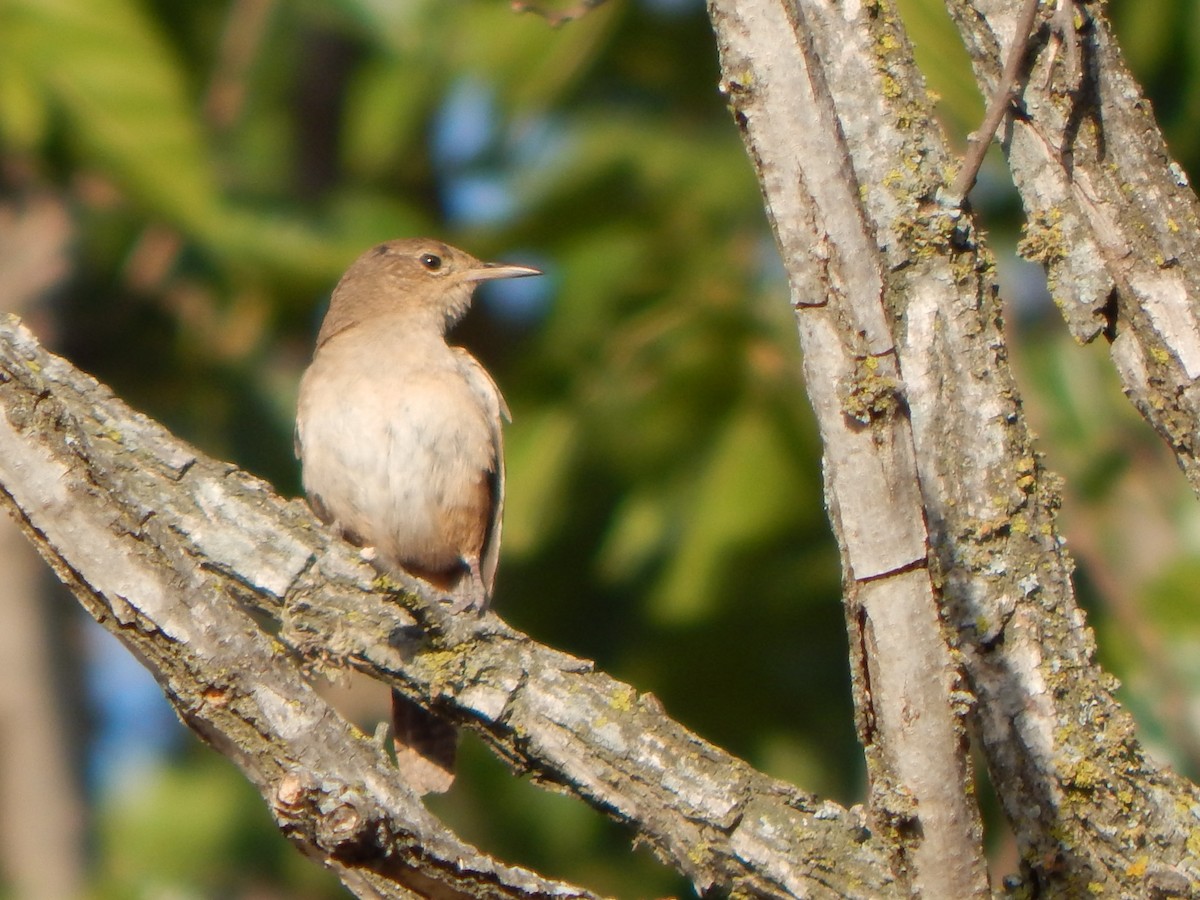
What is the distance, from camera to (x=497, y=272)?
6426 millimetres

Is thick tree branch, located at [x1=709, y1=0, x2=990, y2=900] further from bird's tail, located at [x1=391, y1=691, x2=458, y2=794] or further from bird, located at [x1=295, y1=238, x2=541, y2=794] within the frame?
bird's tail, located at [x1=391, y1=691, x2=458, y2=794]

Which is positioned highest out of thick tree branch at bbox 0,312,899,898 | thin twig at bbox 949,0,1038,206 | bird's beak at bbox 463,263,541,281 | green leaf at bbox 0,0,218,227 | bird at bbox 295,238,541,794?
green leaf at bbox 0,0,218,227

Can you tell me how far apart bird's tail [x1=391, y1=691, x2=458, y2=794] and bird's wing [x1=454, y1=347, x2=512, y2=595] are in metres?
0.51

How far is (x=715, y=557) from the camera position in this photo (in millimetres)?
6117

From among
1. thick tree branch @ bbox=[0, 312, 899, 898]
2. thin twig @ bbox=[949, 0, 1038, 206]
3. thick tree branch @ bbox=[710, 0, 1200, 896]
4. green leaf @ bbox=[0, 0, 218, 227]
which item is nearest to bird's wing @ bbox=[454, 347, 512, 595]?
green leaf @ bbox=[0, 0, 218, 227]

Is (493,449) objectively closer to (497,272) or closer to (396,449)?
(396,449)

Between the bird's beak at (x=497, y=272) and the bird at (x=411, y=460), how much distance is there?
0.34 ft

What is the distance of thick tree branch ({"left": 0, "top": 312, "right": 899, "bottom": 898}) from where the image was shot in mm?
2838

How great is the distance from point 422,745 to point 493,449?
1.07 meters

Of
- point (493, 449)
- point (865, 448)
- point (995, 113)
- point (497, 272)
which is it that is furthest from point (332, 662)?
point (497, 272)

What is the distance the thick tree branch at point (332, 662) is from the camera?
284 cm

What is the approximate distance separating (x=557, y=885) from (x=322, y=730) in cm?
50

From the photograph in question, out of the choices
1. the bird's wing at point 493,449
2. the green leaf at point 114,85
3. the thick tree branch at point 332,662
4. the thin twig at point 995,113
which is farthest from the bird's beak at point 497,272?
the thin twig at point 995,113

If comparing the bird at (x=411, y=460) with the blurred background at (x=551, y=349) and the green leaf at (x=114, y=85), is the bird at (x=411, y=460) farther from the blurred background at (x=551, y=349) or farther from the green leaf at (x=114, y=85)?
the green leaf at (x=114, y=85)
